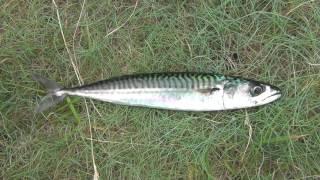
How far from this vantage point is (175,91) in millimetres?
3959

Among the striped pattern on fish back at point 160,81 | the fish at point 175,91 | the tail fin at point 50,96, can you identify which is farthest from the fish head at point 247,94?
the tail fin at point 50,96

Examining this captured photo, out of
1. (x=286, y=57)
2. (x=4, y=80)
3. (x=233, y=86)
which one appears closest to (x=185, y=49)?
(x=233, y=86)

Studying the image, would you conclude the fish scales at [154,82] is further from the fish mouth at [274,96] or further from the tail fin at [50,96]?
the fish mouth at [274,96]

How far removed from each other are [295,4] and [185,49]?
105 centimetres

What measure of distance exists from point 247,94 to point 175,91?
60 cm

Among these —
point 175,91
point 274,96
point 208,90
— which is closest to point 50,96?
point 175,91

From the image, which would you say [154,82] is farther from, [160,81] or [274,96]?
[274,96]

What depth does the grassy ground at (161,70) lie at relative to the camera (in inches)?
157

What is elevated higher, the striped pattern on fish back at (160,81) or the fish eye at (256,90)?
the striped pattern on fish back at (160,81)

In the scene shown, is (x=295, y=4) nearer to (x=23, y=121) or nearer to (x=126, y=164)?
(x=126, y=164)

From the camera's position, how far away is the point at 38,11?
429 cm

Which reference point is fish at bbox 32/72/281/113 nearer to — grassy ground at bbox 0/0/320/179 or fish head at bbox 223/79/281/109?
fish head at bbox 223/79/281/109

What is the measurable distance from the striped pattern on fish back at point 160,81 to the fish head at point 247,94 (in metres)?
0.15

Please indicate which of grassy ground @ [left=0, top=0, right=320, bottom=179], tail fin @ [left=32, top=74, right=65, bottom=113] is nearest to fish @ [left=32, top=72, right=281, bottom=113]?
tail fin @ [left=32, top=74, right=65, bottom=113]
